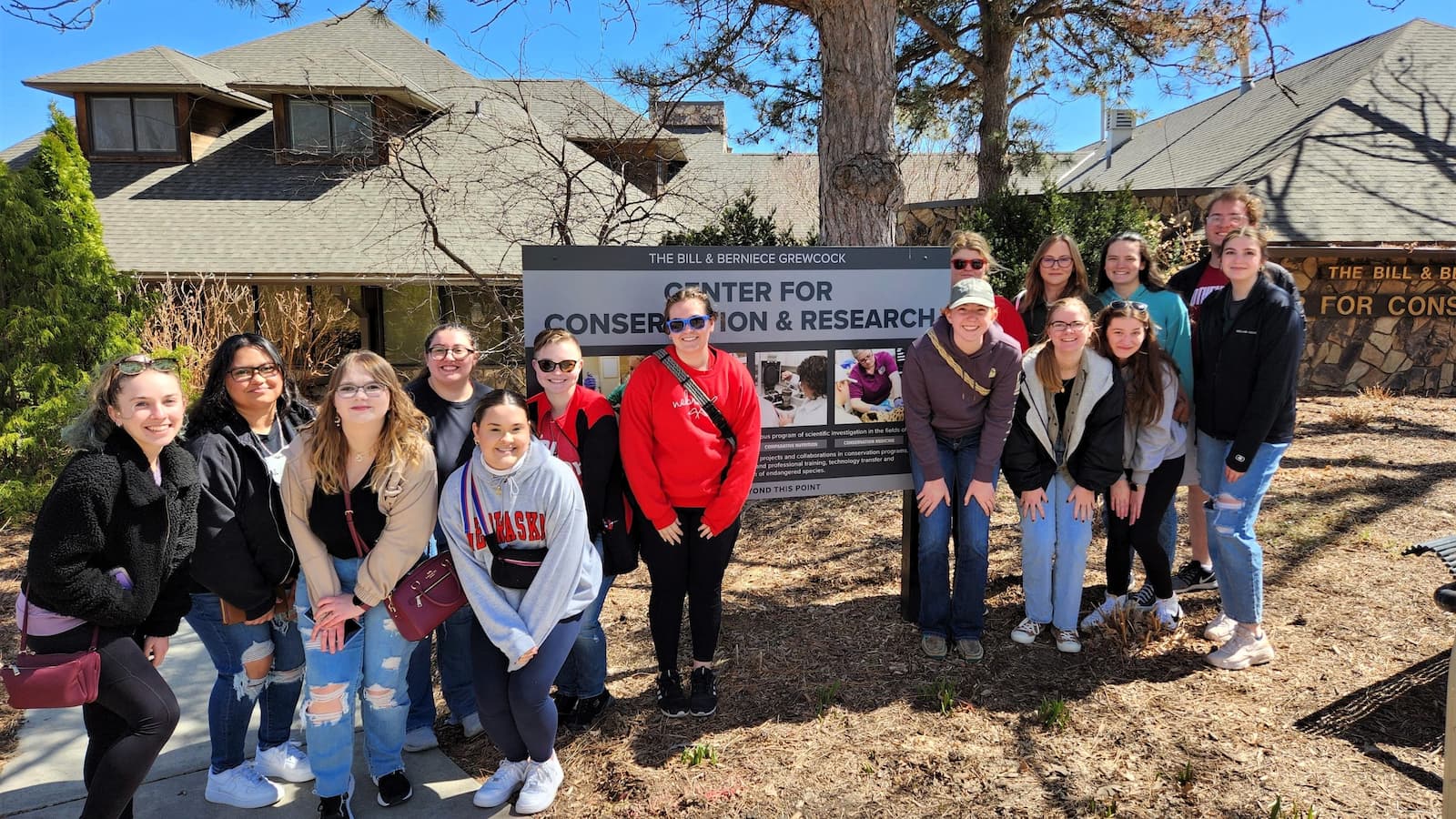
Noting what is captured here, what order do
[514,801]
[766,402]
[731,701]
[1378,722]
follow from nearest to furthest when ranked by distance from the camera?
[514,801], [1378,722], [731,701], [766,402]

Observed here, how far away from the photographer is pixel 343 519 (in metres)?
2.93

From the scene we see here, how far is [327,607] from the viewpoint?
9.49ft

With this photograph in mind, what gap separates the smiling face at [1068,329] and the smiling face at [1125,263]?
0.71 metres

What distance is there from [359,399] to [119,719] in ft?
4.07

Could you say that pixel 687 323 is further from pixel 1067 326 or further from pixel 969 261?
pixel 969 261

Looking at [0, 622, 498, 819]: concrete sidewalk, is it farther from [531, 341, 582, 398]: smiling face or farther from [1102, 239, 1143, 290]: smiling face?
[1102, 239, 1143, 290]: smiling face

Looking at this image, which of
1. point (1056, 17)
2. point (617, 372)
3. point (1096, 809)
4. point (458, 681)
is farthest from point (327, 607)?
point (1056, 17)

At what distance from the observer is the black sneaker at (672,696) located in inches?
148

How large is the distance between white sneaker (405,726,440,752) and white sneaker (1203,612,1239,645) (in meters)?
3.66

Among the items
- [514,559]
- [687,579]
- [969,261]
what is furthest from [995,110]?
[514,559]

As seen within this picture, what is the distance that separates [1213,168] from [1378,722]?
43.6 ft

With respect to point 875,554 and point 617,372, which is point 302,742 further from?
point 875,554

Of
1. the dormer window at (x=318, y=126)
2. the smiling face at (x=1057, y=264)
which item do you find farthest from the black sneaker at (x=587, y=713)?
the dormer window at (x=318, y=126)

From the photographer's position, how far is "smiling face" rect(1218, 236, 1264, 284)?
12.6 feet
